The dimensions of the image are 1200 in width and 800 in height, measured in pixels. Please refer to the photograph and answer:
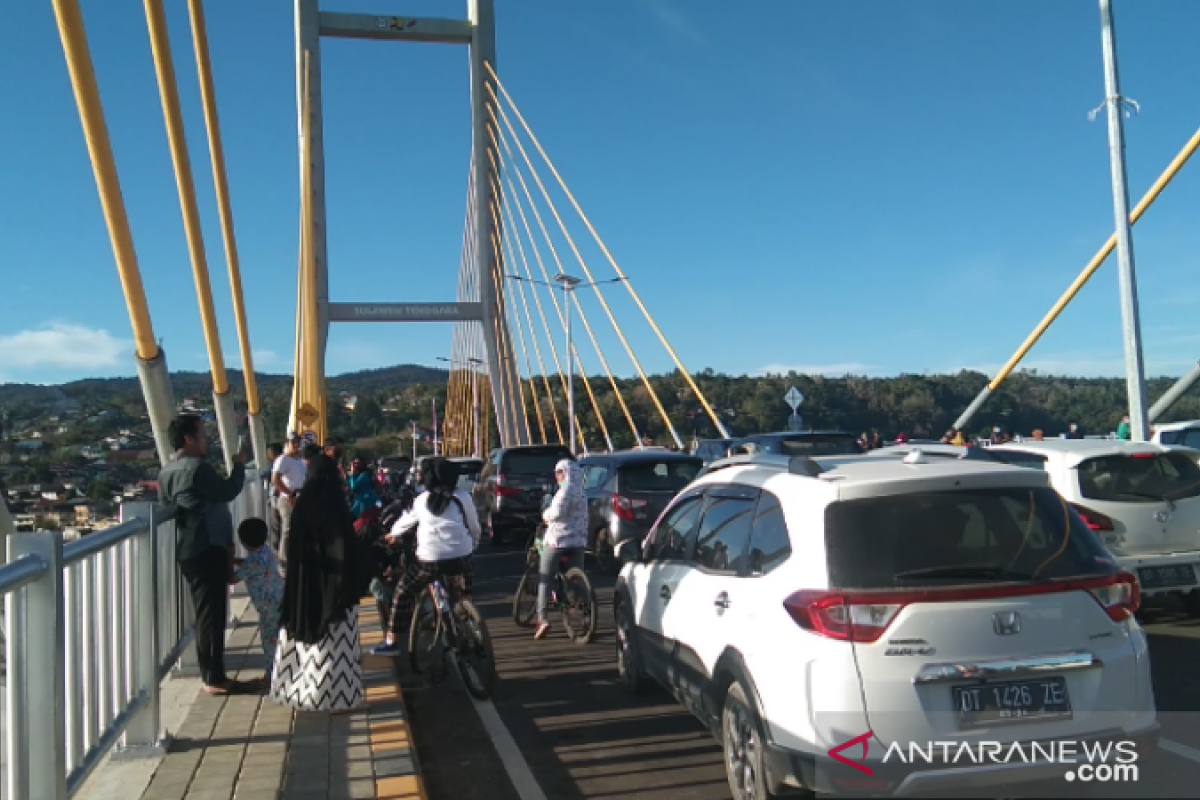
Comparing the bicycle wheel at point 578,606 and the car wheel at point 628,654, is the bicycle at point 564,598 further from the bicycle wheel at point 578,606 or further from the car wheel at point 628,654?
the car wheel at point 628,654

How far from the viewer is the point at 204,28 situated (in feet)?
44.7

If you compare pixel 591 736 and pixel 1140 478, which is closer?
pixel 591 736

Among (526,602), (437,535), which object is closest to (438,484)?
(437,535)

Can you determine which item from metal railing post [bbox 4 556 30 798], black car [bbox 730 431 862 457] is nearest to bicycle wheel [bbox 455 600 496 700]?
metal railing post [bbox 4 556 30 798]

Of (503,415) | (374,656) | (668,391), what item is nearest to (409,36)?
(503,415)

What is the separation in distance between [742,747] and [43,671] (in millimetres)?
2798

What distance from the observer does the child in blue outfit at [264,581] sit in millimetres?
6637

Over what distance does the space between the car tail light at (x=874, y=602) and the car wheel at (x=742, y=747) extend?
1.87ft

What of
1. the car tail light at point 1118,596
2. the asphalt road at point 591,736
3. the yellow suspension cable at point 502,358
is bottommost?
the asphalt road at point 591,736

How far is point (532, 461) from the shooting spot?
17.8m

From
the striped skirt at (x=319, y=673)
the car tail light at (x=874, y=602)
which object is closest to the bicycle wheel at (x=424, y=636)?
the striped skirt at (x=319, y=673)

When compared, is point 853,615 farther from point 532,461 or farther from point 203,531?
point 532,461

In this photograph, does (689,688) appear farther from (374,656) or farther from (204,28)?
(204,28)

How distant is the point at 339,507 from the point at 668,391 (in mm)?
36224
